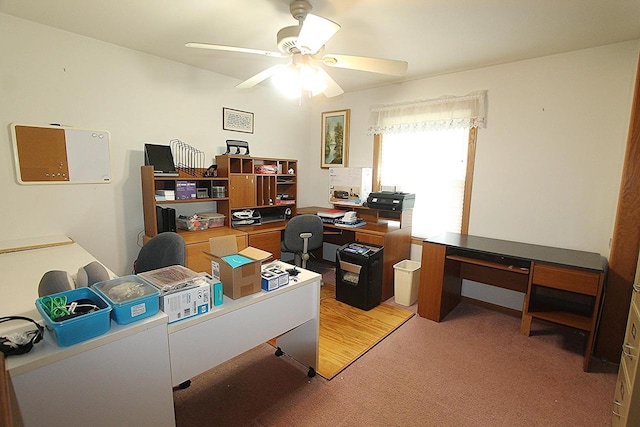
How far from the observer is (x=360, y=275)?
121 inches

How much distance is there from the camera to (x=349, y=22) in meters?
2.16

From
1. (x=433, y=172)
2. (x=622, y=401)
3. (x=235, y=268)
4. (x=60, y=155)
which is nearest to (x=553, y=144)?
(x=433, y=172)

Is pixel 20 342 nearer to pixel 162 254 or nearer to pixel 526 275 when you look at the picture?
pixel 162 254

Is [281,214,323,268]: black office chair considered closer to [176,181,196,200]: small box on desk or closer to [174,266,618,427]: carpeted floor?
[176,181,196,200]: small box on desk

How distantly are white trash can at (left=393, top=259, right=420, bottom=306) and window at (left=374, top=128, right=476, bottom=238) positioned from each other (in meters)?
0.64

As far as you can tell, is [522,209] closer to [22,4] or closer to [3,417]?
[3,417]

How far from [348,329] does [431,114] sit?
2.51 metres

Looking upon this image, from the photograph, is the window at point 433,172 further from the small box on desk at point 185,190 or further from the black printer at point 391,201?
the small box on desk at point 185,190

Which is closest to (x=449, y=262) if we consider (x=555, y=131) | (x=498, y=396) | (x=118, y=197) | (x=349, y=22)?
(x=498, y=396)

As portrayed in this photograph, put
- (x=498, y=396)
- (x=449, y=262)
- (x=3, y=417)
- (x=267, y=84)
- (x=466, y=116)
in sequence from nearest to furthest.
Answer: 1. (x=3, y=417)
2. (x=498, y=396)
3. (x=449, y=262)
4. (x=466, y=116)
5. (x=267, y=84)

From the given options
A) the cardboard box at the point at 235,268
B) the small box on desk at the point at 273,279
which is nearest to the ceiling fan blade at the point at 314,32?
the cardboard box at the point at 235,268

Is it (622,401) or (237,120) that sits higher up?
(237,120)

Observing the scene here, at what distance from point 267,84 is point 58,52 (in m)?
2.09

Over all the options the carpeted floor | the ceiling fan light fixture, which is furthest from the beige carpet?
the ceiling fan light fixture
